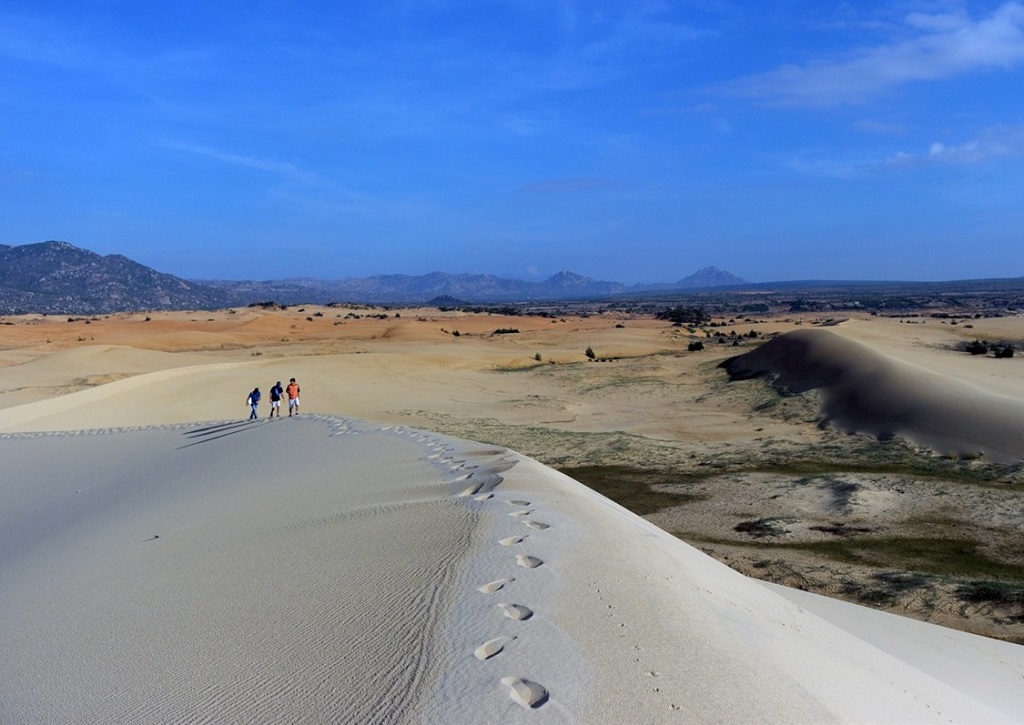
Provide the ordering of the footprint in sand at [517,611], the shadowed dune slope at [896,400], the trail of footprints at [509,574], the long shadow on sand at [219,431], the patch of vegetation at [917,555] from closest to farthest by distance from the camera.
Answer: the trail of footprints at [509,574] < the footprint in sand at [517,611] < the patch of vegetation at [917,555] < the shadowed dune slope at [896,400] < the long shadow on sand at [219,431]

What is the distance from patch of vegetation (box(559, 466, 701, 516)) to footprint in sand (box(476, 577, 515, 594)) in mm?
7008

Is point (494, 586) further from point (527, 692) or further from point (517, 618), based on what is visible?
point (527, 692)

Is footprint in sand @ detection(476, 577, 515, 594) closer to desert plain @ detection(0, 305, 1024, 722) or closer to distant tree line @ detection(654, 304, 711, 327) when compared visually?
desert plain @ detection(0, 305, 1024, 722)

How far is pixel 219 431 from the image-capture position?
18.1 meters

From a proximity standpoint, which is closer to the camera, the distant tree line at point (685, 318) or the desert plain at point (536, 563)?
the desert plain at point (536, 563)

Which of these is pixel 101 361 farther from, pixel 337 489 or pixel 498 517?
pixel 498 517

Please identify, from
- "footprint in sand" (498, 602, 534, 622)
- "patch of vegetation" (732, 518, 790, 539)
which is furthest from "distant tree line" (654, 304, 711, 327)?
"footprint in sand" (498, 602, 534, 622)

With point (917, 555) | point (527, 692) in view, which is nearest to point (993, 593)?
point (917, 555)

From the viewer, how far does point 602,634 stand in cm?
409

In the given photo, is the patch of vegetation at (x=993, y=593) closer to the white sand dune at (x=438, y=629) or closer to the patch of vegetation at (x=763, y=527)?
the white sand dune at (x=438, y=629)

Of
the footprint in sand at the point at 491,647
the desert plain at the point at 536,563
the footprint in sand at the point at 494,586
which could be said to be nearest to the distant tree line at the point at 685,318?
the desert plain at the point at 536,563

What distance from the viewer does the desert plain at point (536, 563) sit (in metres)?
3.66

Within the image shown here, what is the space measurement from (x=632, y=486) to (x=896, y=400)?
329 inches

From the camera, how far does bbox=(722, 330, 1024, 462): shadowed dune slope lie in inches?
597
